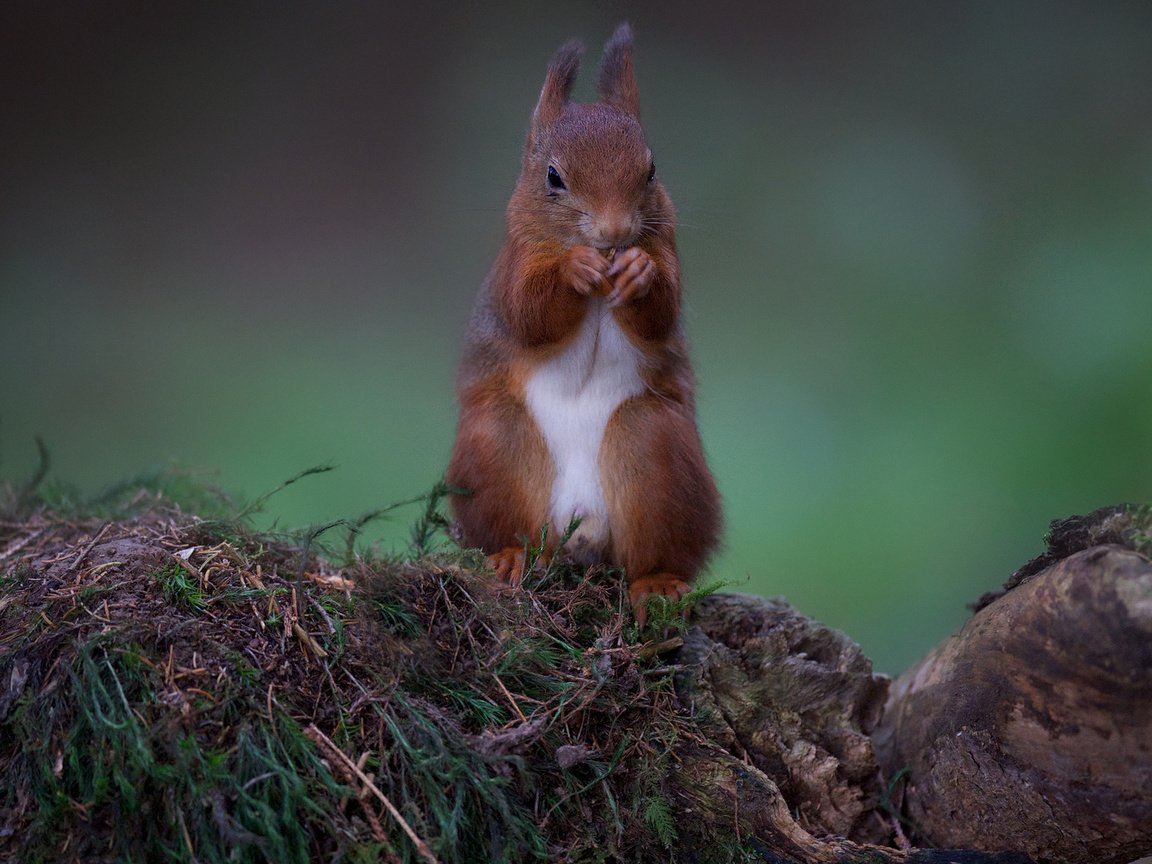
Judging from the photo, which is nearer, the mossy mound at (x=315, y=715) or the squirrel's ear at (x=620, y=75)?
the mossy mound at (x=315, y=715)

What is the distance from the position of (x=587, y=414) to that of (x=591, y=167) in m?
0.53

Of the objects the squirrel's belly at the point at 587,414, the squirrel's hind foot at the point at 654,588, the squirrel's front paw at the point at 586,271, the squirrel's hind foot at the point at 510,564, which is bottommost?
the squirrel's hind foot at the point at 510,564

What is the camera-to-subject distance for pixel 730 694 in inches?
72.1

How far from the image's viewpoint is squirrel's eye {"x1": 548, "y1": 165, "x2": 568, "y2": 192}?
2.00 m

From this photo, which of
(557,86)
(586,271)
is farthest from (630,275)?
(557,86)

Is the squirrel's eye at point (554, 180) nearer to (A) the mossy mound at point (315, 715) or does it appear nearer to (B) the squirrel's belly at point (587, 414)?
(B) the squirrel's belly at point (587, 414)

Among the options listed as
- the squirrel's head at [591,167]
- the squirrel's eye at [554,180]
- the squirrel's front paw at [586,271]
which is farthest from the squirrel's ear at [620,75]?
the squirrel's front paw at [586,271]

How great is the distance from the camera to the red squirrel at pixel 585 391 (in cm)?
198

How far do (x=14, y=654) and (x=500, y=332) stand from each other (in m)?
1.14

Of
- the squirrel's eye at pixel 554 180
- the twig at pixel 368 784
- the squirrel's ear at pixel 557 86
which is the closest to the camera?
the twig at pixel 368 784

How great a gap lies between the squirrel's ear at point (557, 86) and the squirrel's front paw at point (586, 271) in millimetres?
407

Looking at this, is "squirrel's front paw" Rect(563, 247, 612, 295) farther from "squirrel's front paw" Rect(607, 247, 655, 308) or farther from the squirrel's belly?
the squirrel's belly

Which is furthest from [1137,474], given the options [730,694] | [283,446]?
[283,446]

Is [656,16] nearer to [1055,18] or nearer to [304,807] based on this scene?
[1055,18]
